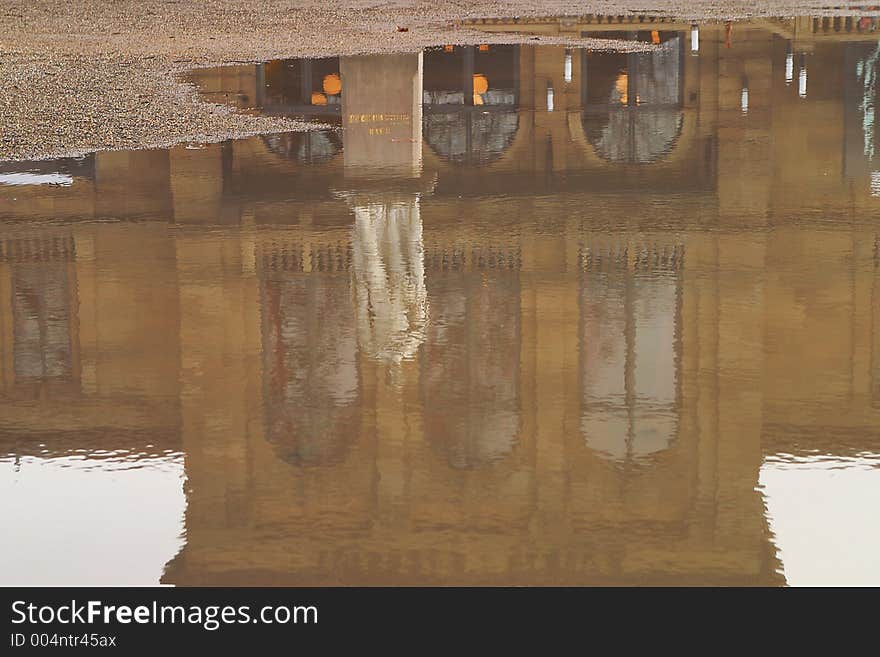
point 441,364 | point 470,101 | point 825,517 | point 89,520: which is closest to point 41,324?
point 441,364

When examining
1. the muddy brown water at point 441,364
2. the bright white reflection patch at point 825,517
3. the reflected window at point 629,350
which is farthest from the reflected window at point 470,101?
the bright white reflection patch at point 825,517

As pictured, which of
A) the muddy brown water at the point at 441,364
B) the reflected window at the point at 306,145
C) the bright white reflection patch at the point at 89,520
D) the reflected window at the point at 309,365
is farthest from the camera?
the reflected window at the point at 306,145

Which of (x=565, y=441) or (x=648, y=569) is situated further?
(x=565, y=441)

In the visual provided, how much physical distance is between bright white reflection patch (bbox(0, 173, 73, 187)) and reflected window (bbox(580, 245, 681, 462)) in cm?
564

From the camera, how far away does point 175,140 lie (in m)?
18.7

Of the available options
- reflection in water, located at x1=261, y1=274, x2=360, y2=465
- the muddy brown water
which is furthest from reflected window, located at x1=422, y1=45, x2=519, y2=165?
reflection in water, located at x1=261, y1=274, x2=360, y2=465

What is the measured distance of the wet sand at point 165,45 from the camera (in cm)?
1974

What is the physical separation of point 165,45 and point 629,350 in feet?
77.6

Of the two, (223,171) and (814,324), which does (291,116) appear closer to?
(223,171)

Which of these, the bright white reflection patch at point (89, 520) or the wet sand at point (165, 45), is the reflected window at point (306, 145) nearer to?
the wet sand at point (165, 45)

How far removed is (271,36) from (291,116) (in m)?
14.1

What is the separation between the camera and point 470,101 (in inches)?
1098

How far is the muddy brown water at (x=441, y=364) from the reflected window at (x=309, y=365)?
3 centimetres

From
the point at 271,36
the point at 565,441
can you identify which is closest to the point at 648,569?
the point at 565,441
